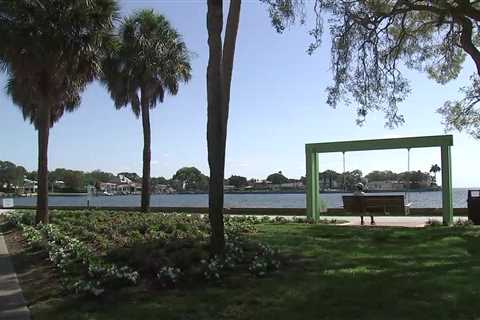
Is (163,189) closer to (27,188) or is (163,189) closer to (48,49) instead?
(27,188)

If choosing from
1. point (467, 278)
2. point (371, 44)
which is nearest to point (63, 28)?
point (371, 44)

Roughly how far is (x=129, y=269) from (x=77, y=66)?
10.8 metres

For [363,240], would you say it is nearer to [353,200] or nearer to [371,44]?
[371,44]

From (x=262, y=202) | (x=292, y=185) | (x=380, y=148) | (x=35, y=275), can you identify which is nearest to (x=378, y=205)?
(x=380, y=148)

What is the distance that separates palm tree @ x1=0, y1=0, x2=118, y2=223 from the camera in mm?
16141

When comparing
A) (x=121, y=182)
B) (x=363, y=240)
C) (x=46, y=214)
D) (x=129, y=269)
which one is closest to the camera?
(x=129, y=269)

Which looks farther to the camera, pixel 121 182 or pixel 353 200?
pixel 121 182

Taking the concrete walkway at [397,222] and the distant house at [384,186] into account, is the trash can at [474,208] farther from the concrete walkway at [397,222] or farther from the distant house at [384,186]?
the distant house at [384,186]

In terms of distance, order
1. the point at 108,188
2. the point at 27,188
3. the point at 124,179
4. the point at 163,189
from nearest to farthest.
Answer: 1. the point at 108,188
2. the point at 163,189
3. the point at 27,188
4. the point at 124,179

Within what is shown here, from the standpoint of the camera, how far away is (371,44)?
13578 millimetres

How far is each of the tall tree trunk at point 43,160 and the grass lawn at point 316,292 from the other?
7.67 metres

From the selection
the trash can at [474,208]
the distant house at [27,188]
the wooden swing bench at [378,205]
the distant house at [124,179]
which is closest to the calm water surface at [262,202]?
the wooden swing bench at [378,205]

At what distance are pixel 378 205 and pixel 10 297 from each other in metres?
12.3

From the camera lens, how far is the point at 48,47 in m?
16.2
